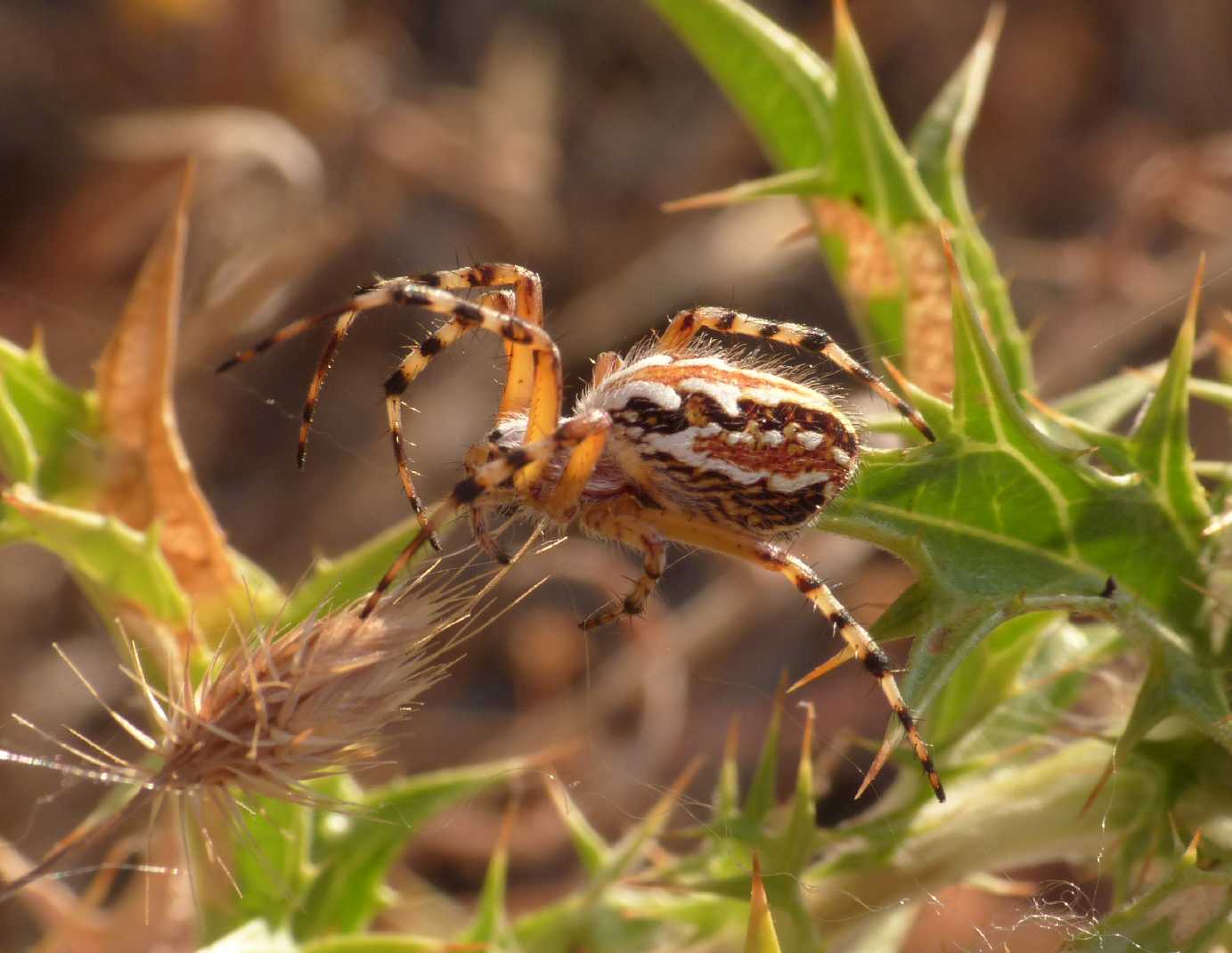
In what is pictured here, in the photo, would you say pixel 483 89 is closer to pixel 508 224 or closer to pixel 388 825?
Answer: pixel 508 224

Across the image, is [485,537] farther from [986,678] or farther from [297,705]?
[986,678]

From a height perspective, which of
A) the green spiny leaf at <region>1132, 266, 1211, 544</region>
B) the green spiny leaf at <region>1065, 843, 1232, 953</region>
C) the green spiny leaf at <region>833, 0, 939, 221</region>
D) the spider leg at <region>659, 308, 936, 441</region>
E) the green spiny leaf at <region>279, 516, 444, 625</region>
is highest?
the green spiny leaf at <region>833, 0, 939, 221</region>

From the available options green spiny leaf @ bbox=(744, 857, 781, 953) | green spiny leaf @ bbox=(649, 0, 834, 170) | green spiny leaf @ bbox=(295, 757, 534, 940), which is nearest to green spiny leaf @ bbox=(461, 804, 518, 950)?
green spiny leaf @ bbox=(295, 757, 534, 940)

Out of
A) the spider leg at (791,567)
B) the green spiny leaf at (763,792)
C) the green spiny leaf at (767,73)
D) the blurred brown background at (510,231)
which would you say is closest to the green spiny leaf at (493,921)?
the green spiny leaf at (763,792)

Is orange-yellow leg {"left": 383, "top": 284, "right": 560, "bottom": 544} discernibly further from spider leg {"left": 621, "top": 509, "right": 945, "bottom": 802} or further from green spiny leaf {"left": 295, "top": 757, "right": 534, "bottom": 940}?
green spiny leaf {"left": 295, "top": 757, "right": 534, "bottom": 940}

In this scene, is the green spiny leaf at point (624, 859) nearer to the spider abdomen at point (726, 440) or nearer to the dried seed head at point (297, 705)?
the spider abdomen at point (726, 440)

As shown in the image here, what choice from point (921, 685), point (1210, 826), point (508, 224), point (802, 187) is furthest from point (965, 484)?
point (508, 224)

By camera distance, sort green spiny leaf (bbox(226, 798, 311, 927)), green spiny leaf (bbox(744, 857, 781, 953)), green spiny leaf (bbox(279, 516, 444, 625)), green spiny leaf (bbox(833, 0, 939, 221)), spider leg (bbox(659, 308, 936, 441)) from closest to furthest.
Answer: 1. green spiny leaf (bbox(744, 857, 781, 953))
2. green spiny leaf (bbox(279, 516, 444, 625))
3. green spiny leaf (bbox(226, 798, 311, 927))
4. green spiny leaf (bbox(833, 0, 939, 221))
5. spider leg (bbox(659, 308, 936, 441))
